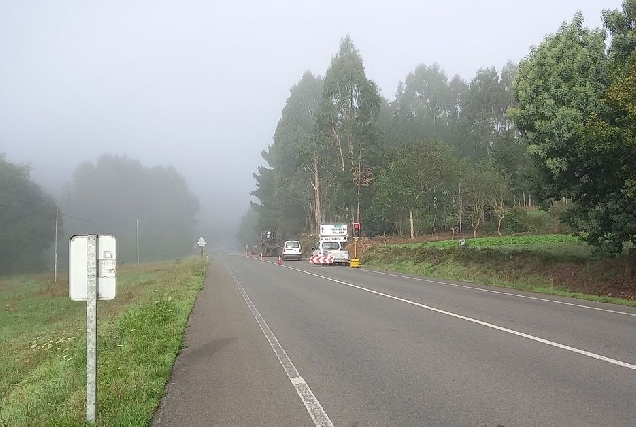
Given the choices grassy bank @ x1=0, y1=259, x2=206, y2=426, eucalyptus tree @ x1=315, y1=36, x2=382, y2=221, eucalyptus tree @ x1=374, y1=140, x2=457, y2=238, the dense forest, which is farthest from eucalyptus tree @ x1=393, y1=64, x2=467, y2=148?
grassy bank @ x1=0, y1=259, x2=206, y2=426

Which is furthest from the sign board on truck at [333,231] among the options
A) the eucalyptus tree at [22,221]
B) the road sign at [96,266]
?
the road sign at [96,266]

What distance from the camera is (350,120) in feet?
185

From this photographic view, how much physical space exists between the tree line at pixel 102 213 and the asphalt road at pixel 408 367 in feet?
146

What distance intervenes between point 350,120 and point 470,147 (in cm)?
2760

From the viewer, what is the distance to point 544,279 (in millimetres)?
21906

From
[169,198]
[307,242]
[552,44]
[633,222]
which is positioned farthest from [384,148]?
[169,198]

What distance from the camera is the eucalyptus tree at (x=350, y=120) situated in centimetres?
5659

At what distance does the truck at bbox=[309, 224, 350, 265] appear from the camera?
41.3 metres

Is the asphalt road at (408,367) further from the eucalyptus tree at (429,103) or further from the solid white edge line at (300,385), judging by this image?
the eucalyptus tree at (429,103)

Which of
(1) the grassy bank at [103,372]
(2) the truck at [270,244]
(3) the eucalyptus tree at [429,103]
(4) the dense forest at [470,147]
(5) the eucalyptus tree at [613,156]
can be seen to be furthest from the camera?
(3) the eucalyptus tree at [429,103]

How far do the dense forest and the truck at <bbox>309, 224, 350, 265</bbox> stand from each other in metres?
8.82

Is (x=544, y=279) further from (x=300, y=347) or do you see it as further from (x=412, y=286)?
(x=300, y=347)

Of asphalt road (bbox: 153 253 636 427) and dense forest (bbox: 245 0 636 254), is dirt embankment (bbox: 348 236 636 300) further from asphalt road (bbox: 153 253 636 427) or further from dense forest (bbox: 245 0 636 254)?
asphalt road (bbox: 153 253 636 427)

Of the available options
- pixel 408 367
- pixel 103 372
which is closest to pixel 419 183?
pixel 408 367
